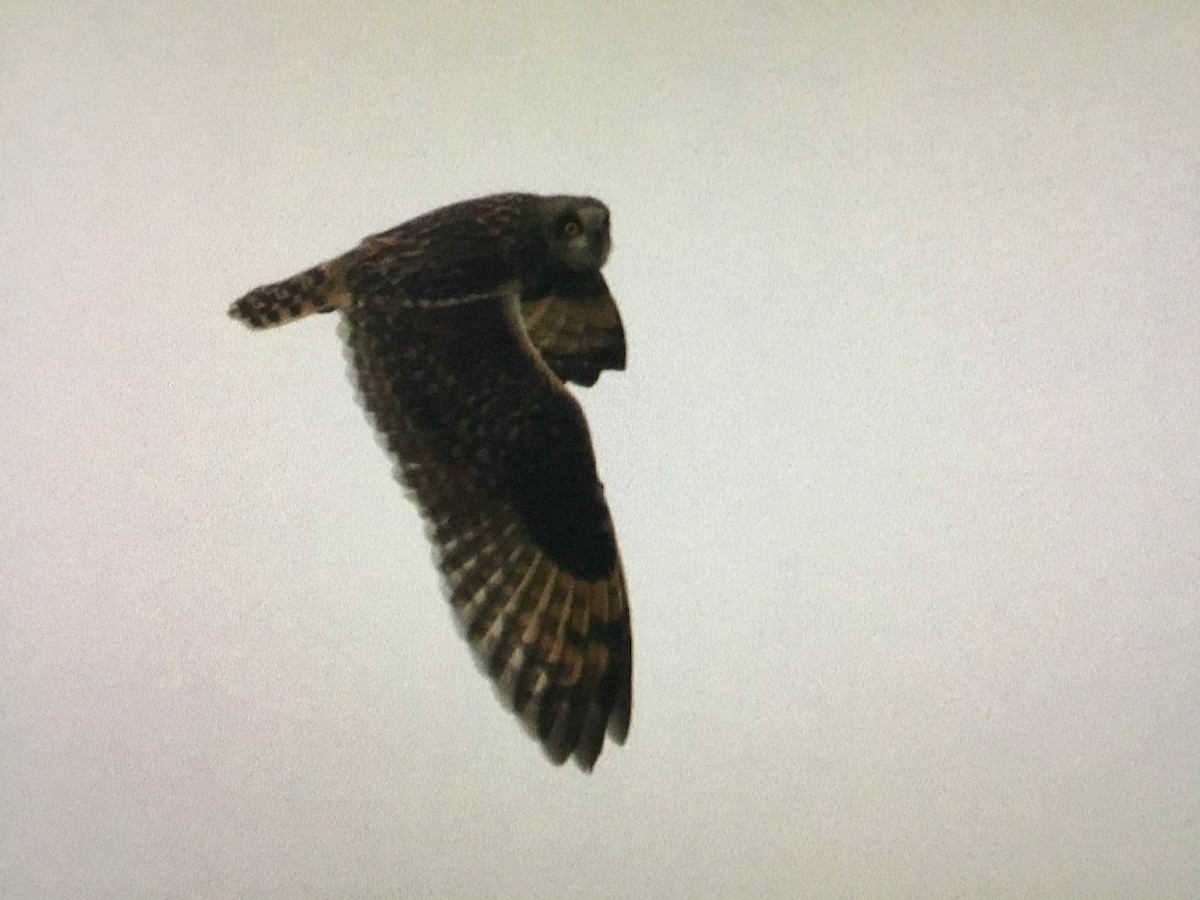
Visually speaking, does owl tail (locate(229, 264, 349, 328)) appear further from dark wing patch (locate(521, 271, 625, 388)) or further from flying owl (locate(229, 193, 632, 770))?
dark wing patch (locate(521, 271, 625, 388))

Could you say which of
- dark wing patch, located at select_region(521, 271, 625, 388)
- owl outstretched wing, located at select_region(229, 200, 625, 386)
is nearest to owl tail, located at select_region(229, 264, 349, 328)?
owl outstretched wing, located at select_region(229, 200, 625, 386)

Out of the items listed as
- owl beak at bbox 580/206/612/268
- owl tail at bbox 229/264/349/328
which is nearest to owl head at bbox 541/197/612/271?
owl beak at bbox 580/206/612/268

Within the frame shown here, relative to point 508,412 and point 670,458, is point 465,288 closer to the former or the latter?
point 508,412

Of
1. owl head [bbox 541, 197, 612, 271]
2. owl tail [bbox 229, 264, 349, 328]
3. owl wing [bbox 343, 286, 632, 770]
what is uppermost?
owl head [bbox 541, 197, 612, 271]

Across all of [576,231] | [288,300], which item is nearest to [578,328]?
[576,231]

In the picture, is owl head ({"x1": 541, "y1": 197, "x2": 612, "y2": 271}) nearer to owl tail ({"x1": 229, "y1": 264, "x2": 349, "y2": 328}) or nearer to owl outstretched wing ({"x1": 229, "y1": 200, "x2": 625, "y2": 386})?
owl outstretched wing ({"x1": 229, "y1": 200, "x2": 625, "y2": 386})

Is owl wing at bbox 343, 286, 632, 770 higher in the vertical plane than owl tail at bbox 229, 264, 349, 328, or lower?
lower

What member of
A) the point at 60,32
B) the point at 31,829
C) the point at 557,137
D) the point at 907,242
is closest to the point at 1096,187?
the point at 907,242

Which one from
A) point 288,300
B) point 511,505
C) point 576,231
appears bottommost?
point 511,505
